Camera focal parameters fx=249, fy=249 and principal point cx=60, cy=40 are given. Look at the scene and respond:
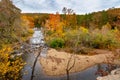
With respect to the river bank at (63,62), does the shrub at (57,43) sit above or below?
above

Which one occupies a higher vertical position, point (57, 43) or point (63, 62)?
point (57, 43)

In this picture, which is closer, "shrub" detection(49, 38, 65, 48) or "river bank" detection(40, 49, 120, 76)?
"river bank" detection(40, 49, 120, 76)

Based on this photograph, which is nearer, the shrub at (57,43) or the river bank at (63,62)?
the river bank at (63,62)

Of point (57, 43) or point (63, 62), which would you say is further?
point (57, 43)

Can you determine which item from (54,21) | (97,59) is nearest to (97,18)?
(54,21)

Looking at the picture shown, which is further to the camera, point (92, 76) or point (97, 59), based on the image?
point (97, 59)

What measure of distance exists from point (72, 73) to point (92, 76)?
9.30 ft

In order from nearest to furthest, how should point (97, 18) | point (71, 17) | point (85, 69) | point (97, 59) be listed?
1. point (85, 69)
2. point (97, 59)
3. point (71, 17)
4. point (97, 18)

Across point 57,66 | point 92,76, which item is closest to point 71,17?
point 57,66

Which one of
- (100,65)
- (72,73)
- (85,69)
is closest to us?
(72,73)

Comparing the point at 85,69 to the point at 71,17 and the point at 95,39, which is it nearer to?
the point at 95,39

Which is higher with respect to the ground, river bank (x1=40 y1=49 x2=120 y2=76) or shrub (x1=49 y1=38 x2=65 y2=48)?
shrub (x1=49 y1=38 x2=65 y2=48)

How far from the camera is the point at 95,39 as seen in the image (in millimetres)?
48875

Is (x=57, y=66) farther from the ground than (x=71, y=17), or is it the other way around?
(x=71, y=17)
